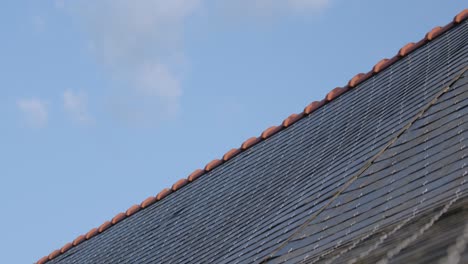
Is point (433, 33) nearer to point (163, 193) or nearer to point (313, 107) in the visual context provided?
point (313, 107)

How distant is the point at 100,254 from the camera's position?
Result: 41.0 feet

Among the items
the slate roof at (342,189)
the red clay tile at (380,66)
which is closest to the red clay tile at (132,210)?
the slate roof at (342,189)

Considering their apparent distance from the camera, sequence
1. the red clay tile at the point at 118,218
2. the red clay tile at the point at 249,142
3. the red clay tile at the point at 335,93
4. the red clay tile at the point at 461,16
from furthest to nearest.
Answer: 1. the red clay tile at the point at 118,218
2. the red clay tile at the point at 249,142
3. the red clay tile at the point at 335,93
4. the red clay tile at the point at 461,16

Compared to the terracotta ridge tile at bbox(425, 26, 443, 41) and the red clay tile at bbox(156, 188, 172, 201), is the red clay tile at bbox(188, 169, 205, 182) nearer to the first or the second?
the red clay tile at bbox(156, 188, 172, 201)

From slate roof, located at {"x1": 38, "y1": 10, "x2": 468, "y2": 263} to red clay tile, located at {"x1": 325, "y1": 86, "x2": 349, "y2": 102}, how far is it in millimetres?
19

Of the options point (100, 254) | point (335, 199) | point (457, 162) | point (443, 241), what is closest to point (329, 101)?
point (100, 254)

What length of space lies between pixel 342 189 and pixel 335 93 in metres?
4.48

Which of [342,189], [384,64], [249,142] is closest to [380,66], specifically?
[384,64]

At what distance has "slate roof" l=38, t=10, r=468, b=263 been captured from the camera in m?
5.66

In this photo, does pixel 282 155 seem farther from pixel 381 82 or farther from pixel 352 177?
pixel 352 177

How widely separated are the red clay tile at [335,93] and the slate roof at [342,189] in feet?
0.06

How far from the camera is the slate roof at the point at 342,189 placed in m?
5.66

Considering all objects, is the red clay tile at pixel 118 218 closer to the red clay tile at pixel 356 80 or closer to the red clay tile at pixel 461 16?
the red clay tile at pixel 356 80

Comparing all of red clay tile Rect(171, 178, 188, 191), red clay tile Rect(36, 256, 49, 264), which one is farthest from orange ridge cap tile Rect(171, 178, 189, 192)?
red clay tile Rect(36, 256, 49, 264)
